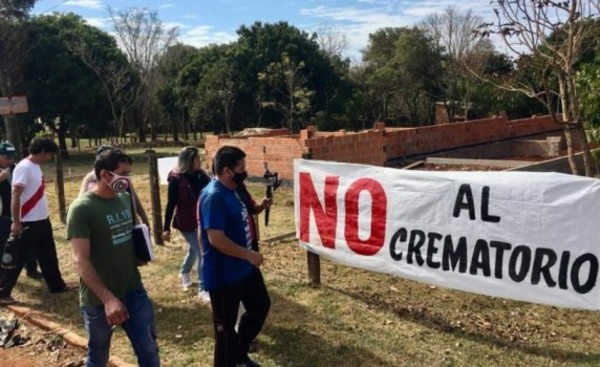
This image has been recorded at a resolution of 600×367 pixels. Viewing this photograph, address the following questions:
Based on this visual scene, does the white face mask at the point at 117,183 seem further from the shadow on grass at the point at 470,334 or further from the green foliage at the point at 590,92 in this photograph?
the green foliage at the point at 590,92

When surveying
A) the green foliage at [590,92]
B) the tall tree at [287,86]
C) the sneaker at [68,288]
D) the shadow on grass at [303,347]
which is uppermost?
the tall tree at [287,86]

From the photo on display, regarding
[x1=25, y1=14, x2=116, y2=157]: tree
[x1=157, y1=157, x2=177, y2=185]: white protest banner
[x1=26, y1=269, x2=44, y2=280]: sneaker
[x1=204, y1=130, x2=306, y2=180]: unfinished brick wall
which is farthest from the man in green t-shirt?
[x1=25, y1=14, x2=116, y2=157]: tree

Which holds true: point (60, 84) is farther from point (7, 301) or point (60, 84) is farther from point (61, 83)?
point (7, 301)

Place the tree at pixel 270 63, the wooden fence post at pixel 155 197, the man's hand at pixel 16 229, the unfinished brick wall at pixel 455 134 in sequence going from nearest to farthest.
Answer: the man's hand at pixel 16 229 < the wooden fence post at pixel 155 197 < the unfinished brick wall at pixel 455 134 < the tree at pixel 270 63

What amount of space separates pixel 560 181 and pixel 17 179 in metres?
4.79

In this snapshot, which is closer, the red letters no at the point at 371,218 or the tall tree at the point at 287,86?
the red letters no at the point at 371,218

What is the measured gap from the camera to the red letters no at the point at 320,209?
17.9ft

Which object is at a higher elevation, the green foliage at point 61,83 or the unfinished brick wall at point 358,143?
the green foliage at point 61,83

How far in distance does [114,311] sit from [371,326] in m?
2.37

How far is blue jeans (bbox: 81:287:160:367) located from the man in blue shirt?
0.47 m

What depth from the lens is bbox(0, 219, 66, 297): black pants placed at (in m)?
5.77

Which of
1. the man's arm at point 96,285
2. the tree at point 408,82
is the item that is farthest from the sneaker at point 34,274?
the tree at point 408,82

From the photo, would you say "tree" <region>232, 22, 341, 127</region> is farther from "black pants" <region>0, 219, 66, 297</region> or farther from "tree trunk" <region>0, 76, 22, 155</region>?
"black pants" <region>0, 219, 66, 297</region>

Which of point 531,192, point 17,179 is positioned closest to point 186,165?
point 17,179
